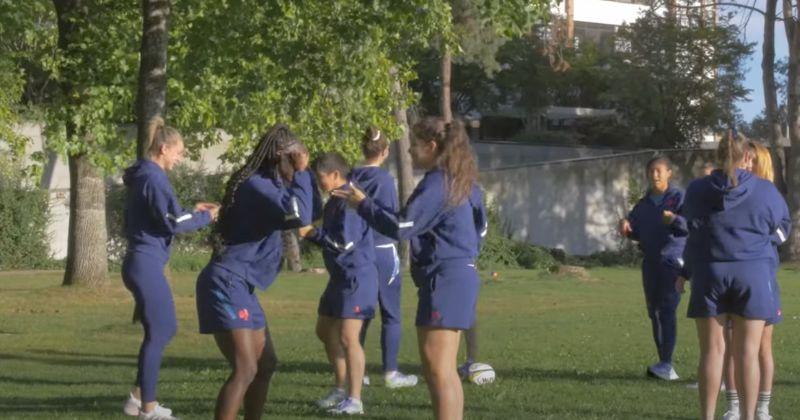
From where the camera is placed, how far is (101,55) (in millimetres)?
19016

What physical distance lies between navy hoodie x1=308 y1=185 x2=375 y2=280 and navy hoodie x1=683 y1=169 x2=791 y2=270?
7.21 feet

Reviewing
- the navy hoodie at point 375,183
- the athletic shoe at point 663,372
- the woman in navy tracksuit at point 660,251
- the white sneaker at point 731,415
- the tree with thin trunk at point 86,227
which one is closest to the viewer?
the white sneaker at point 731,415

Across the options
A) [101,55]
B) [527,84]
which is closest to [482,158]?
[527,84]

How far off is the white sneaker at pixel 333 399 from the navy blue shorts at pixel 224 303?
222 cm

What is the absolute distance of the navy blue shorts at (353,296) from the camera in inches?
370

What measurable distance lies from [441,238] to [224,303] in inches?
48.1

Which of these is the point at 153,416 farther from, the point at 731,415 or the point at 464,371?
the point at 731,415

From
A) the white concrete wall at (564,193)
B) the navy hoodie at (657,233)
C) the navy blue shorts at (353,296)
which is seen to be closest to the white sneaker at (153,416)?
the navy blue shorts at (353,296)

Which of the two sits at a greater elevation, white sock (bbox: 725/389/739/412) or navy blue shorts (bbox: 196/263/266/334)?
navy blue shorts (bbox: 196/263/266/334)

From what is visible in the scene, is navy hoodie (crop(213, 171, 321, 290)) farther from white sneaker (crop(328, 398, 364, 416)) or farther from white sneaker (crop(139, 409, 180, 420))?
white sneaker (crop(328, 398, 364, 416))

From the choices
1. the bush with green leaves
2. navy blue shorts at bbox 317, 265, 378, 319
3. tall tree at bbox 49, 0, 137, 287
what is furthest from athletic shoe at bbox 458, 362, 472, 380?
the bush with green leaves

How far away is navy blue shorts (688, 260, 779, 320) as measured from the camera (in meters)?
8.02

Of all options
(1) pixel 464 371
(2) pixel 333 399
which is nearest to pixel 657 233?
(1) pixel 464 371

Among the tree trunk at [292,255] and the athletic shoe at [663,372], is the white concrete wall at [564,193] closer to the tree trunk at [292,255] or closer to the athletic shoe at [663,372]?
the tree trunk at [292,255]
